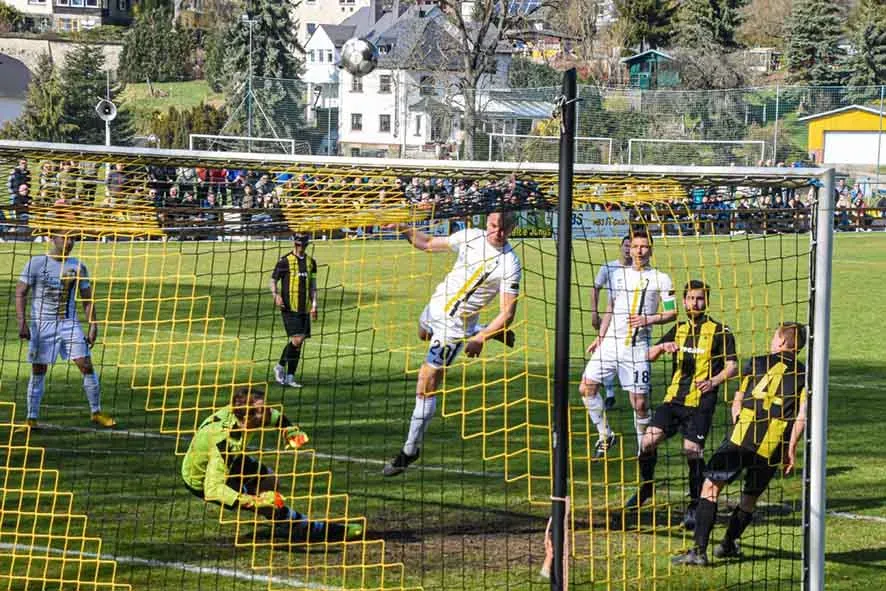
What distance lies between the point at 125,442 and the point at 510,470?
339 centimetres

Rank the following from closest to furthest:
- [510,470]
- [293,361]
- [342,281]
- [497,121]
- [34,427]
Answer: [510,470] → [34,427] → [293,361] → [342,281] → [497,121]

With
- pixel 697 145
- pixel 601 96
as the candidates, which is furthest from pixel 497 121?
pixel 697 145

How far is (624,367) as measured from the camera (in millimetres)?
9930

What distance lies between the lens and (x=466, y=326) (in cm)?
987

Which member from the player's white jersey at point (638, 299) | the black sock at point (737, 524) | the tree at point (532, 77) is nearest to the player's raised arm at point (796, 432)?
the black sock at point (737, 524)

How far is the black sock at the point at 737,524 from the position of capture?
309 inches

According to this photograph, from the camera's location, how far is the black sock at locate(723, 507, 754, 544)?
784 centimetres

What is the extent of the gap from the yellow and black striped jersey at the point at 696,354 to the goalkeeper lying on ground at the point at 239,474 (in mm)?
2476

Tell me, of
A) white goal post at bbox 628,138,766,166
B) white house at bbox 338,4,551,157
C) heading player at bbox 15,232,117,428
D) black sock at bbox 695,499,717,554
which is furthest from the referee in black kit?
white goal post at bbox 628,138,766,166

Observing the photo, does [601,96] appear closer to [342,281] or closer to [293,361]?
[342,281]

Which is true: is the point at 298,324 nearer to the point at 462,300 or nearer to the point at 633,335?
the point at 462,300

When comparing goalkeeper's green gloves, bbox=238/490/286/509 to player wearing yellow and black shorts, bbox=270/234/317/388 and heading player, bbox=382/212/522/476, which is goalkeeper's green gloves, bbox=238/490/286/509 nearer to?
heading player, bbox=382/212/522/476

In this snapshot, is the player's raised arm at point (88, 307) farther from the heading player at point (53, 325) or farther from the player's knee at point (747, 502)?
the player's knee at point (747, 502)

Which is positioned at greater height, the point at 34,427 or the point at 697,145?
the point at 697,145
